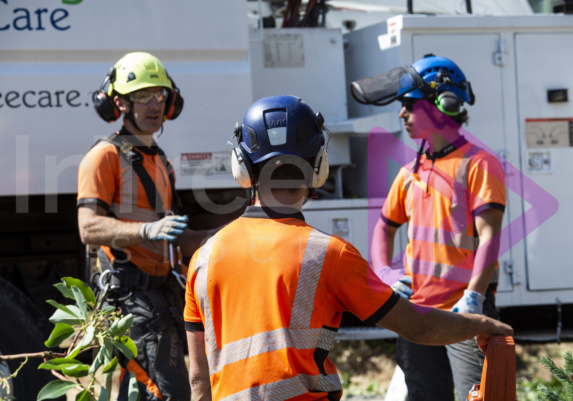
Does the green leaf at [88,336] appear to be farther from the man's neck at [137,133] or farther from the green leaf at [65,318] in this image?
the man's neck at [137,133]

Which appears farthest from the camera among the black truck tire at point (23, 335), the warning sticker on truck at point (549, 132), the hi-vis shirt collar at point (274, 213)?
the warning sticker on truck at point (549, 132)

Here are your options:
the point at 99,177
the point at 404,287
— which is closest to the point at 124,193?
the point at 99,177

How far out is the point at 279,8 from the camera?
171 inches

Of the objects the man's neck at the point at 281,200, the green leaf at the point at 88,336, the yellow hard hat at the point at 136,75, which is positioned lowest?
the green leaf at the point at 88,336

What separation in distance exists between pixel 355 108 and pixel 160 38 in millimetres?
1482

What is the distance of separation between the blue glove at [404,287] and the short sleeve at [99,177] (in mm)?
1310

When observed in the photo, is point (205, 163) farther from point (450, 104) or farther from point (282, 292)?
point (282, 292)

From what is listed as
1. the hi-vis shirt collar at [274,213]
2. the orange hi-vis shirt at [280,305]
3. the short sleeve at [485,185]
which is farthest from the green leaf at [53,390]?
the short sleeve at [485,185]

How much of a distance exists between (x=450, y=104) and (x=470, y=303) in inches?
33.8

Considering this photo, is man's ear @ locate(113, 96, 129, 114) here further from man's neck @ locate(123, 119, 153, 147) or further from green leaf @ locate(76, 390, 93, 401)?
green leaf @ locate(76, 390, 93, 401)

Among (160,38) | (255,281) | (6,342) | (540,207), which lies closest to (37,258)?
(6,342)

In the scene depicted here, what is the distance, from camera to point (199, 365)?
5.08ft

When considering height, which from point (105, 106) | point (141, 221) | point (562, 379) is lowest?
point (562, 379)

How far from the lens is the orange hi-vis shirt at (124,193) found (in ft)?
7.95
